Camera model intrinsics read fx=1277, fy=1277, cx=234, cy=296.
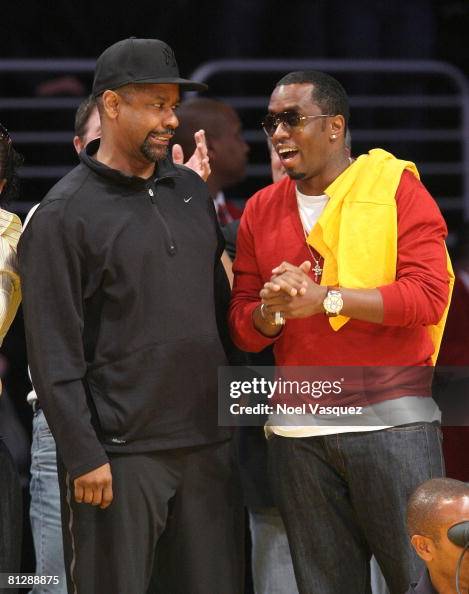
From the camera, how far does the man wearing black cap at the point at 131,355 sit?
3.13m

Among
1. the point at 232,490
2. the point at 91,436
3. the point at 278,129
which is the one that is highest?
the point at 278,129

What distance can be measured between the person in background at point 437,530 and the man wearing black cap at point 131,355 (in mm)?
515

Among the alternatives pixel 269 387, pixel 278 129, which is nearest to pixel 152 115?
pixel 278 129

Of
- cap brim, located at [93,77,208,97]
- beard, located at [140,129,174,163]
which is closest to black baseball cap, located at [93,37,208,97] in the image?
cap brim, located at [93,77,208,97]

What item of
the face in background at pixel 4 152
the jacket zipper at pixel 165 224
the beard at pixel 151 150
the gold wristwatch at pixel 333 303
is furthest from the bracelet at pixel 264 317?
the face in background at pixel 4 152

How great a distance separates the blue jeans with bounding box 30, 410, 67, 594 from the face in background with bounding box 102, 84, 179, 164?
883mm

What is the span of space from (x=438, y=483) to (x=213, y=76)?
11.3 ft

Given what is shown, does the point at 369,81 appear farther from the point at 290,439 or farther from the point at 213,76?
the point at 290,439

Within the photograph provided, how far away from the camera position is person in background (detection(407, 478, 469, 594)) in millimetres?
2988

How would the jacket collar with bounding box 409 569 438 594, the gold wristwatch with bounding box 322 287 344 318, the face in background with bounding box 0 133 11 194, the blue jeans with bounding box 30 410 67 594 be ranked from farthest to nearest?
the blue jeans with bounding box 30 410 67 594
the face in background with bounding box 0 133 11 194
the gold wristwatch with bounding box 322 287 344 318
the jacket collar with bounding box 409 569 438 594

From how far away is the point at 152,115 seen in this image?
328 centimetres

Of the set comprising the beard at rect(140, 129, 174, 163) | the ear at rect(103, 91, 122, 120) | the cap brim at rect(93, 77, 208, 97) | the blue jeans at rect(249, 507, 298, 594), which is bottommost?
the blue jeans at rect(249, 507, 298, 594)

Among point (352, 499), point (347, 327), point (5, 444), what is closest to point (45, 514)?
point (5, 444)

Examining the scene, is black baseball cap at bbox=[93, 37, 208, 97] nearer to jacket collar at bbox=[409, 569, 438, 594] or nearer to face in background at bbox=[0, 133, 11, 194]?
face in background at bbox=[0, 133, 11, 194]
